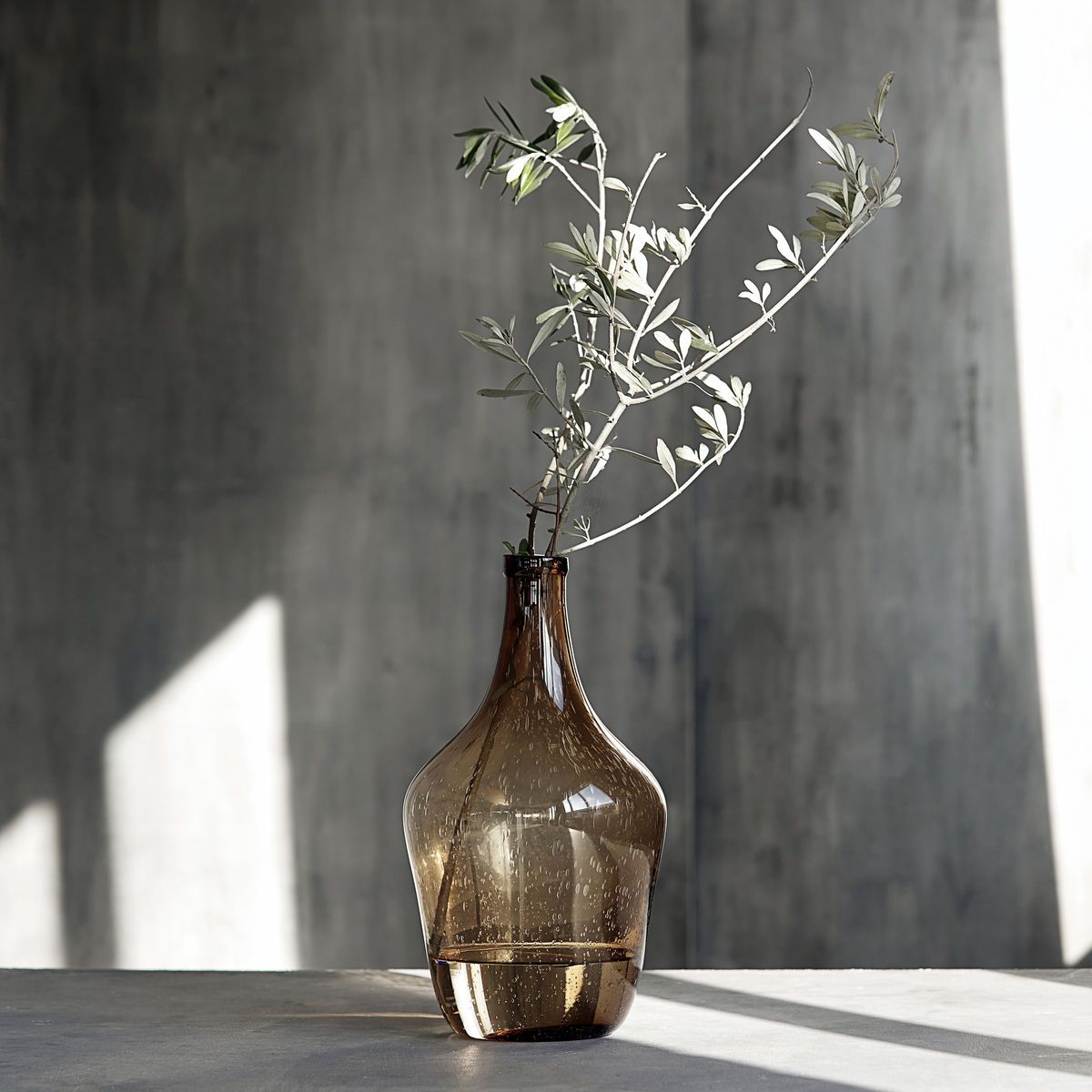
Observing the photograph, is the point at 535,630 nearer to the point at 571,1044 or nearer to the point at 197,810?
the point at 571,1044

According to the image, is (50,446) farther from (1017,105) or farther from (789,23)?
(1017,105)

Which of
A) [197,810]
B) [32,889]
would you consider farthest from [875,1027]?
[32,889]

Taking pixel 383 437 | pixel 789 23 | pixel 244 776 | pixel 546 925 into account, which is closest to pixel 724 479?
pixel 383 437

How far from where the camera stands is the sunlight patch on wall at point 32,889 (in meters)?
2.68

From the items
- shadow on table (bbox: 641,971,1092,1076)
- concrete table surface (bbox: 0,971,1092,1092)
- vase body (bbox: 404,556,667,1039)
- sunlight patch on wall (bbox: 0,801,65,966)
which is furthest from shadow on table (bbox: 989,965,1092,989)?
sunlight patch on wall (bbox: 0,801,65,966)

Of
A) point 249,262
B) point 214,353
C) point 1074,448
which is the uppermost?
point 249,262

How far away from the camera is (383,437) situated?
2.69 metres

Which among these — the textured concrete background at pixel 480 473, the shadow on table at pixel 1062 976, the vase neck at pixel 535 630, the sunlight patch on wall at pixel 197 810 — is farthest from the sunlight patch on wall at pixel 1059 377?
→ the vase neck at pixel 535 630

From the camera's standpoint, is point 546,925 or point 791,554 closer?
point 546,925

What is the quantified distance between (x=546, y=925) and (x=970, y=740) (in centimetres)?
185

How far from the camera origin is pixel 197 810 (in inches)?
105

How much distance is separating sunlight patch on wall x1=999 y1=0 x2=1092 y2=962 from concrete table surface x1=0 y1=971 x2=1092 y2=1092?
1.40 metres

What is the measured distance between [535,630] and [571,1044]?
32 cm

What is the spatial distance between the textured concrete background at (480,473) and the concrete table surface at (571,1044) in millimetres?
1290
